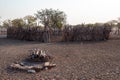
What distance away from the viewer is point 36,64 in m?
8.84

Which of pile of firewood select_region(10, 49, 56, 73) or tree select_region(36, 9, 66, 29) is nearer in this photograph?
pile of firewood select_region(10, 49, 56, 73)

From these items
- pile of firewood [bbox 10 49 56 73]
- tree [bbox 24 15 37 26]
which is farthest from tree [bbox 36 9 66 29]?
pile of firewood [bbox 10 49 56 73]

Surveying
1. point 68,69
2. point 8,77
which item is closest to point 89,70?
point 68,69

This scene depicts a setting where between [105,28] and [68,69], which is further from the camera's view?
[105,28]

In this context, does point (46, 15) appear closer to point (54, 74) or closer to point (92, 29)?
point (92, 29)

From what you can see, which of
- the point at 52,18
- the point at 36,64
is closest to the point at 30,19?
the point at 52,18

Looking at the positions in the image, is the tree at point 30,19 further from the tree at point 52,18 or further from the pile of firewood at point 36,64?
the pile of firewood at point 36,64

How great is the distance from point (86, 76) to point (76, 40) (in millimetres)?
13931

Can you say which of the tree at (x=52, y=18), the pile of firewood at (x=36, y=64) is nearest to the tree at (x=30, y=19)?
the tree at (x=52, y=18)

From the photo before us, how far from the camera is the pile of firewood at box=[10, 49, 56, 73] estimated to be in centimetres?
795

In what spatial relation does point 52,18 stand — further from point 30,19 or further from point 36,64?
point 36,64

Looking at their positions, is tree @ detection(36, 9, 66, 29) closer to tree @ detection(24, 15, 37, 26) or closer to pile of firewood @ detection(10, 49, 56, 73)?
tree @ detection(24, 15, 37, 26)

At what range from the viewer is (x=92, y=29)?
20.8 meters

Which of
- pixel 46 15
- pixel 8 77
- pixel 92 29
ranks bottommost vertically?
pixel 8 77
